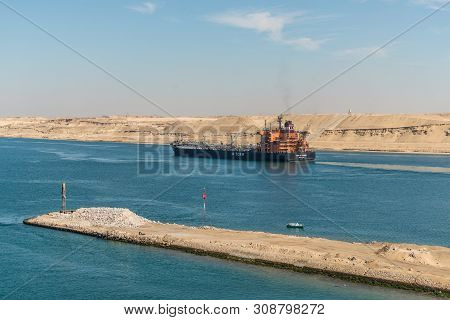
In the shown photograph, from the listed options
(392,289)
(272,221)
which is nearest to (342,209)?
(272,221)

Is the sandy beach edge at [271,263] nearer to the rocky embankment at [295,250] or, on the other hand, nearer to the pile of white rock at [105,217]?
the rocky embankment at [295,250]

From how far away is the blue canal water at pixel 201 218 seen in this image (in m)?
30.0

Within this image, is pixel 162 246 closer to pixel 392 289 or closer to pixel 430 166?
pixel 392 289

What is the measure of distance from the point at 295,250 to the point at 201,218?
53.0 feet

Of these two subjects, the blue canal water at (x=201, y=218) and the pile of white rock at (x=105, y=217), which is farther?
the pile of white rock at (x=105, y=217)

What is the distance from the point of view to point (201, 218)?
164 feet

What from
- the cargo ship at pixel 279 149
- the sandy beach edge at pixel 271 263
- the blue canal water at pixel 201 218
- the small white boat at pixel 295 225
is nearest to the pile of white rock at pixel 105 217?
the sandy beach edge at pixel 271 263

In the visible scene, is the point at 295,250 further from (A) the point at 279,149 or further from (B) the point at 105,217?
(A) the point at 279,149

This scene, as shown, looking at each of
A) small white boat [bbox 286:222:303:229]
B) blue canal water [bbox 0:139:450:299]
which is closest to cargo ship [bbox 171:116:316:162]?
blue canal water [bbox 0:139:450:299]

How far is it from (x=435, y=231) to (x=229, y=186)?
3480 centimetres

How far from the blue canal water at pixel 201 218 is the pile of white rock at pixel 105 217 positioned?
3139 mm

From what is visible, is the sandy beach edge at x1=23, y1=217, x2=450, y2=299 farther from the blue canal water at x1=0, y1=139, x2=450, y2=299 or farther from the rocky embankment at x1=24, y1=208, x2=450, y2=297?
the blue canal water at x1=0, y1=139, x2=450, y2=299

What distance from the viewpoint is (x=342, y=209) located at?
5612 cm

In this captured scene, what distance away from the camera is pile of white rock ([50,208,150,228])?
44875 mm
